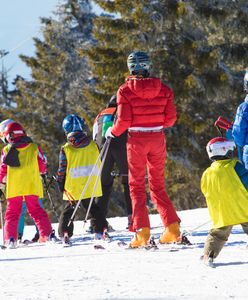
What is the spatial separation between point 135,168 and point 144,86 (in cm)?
85

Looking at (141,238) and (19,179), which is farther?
(19,179)

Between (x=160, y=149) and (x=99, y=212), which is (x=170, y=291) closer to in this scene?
(x=160, y=149)

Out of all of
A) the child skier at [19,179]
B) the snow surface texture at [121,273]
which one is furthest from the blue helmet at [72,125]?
the snow surface texture at [121,273]

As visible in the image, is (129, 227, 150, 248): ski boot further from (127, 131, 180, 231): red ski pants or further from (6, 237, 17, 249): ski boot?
Answer: (6, 237, 17, 249): ski boot

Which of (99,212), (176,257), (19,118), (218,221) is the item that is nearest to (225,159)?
(218,221)

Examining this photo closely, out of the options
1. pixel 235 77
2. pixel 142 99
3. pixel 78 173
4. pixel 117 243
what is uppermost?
pixel 235 77

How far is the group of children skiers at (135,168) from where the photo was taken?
223 inches

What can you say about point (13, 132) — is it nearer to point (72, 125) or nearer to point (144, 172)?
point (72, 125)

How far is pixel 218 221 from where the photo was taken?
561cm

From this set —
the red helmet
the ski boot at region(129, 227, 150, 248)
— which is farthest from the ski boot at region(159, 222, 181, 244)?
the red helmet

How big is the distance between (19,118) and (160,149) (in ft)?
91.0

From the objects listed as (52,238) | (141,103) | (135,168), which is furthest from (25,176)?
Answer: (141,103)

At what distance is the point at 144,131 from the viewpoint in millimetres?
6895

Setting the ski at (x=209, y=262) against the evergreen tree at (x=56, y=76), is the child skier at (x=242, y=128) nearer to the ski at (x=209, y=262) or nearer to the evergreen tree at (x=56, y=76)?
the ski at (x=209, y=262)
